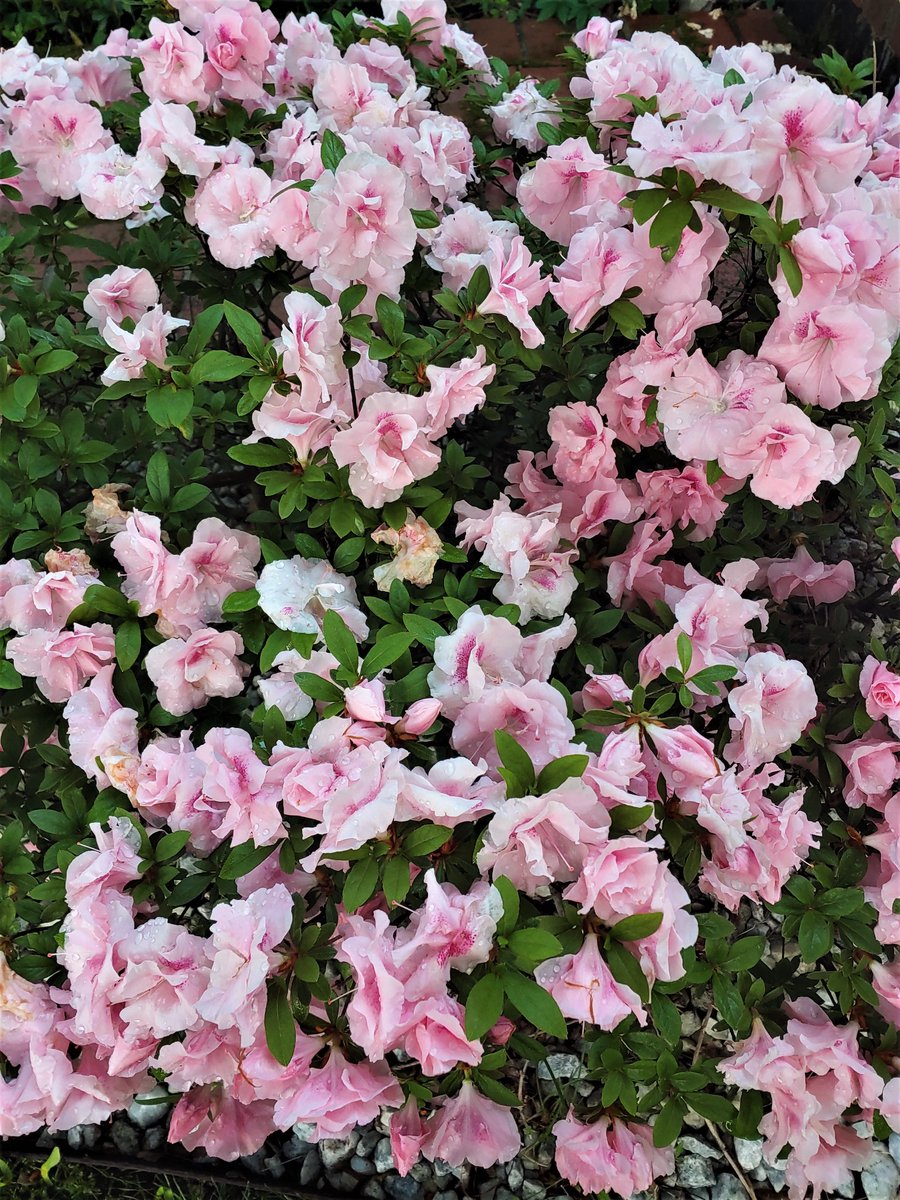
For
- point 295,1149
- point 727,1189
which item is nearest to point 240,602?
point 295,1149

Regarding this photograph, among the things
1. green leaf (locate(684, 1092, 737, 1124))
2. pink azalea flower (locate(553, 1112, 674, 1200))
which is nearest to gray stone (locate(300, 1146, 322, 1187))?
pink azalea flower (locate(553, 1112, 674, 1200))

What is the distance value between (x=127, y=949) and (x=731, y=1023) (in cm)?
76

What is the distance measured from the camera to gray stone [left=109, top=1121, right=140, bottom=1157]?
66.7 inches

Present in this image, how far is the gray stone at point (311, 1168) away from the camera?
164cm

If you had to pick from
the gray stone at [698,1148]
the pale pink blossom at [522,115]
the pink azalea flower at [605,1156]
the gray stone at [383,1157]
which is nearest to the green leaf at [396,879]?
the pink azalea flower at [605,1156]

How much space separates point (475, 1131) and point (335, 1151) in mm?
543

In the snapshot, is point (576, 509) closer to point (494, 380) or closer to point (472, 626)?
point (494, 380)

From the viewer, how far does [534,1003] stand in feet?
3.13

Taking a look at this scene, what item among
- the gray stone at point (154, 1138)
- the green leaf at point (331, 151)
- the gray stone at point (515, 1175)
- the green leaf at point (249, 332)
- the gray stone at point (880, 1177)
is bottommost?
the gray stone at point (154, 1138)

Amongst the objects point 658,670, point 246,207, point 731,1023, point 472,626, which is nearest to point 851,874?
point 731,1023

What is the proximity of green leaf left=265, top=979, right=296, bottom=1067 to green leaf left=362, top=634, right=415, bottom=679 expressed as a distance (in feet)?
1.23

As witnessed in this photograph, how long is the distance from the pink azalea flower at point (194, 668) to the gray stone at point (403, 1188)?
37.6 inches

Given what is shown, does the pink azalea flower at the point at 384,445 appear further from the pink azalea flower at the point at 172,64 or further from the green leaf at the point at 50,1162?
the green leaf at the point at 50,1162

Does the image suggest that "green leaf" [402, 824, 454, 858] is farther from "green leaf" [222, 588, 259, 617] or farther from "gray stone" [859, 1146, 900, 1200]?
"gray stone" [859, 1146, 900, 1200]
